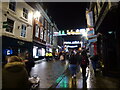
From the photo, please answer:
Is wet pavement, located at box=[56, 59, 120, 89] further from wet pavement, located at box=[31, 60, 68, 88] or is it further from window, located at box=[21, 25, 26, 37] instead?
window, located at box=[21, 25, 26, 37]

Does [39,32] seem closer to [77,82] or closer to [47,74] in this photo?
[47,74]

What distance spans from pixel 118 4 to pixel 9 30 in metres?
11.4

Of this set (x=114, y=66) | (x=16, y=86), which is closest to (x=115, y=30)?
(x=114, y=66)

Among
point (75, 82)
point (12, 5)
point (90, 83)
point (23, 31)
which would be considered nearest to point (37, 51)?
point (23, 31)

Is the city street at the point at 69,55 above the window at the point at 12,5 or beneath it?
beneath

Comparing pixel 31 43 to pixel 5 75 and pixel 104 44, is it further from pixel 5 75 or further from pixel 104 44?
pixel 5 75

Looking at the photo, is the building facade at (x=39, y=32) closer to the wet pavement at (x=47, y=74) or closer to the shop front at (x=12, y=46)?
the shop front at (x=12, y=46)

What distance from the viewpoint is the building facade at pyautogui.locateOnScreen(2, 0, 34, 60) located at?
11164mm

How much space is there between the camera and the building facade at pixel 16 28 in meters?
11.2

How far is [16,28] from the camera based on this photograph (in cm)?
1345

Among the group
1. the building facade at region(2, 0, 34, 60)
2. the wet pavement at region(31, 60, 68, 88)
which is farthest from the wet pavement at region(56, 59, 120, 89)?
the building facade at region(2, 0, 34, 60)

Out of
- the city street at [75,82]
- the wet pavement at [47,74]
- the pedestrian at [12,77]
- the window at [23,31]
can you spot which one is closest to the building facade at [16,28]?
the window at [23,31]

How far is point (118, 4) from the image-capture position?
550 centimetres

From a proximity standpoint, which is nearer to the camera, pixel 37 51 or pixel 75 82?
pixel 75 82
